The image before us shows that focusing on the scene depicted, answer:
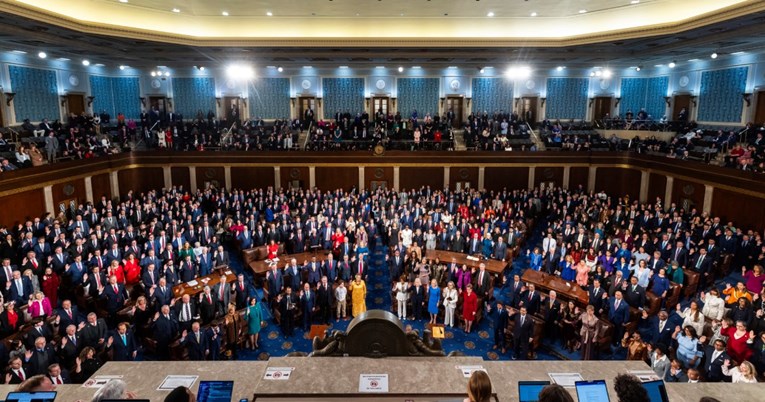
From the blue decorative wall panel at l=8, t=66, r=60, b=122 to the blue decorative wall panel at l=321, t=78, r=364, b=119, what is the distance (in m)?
14.1

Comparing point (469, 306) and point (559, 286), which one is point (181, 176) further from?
point (559, 286)

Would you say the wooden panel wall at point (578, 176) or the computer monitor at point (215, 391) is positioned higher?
the computer monitor at point (215, 391)

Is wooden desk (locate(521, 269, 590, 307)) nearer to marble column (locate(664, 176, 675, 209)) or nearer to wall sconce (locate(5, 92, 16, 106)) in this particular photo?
marble column (locate(664, 176, 675, 209))

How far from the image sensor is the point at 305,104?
2745 centimetres

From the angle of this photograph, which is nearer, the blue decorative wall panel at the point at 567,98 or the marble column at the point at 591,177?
the marble column at the point at 591,177

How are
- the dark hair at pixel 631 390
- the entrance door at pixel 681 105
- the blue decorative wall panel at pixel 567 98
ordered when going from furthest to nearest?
the blue decorative wall panel at pixel 567 98
the entrance door at pixel 681 105
the dark hair at pixel 631 390

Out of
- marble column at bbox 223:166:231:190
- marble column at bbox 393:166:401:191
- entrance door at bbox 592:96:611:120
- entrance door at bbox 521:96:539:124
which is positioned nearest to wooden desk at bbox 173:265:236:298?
marble column at bbox 223:166:231:190

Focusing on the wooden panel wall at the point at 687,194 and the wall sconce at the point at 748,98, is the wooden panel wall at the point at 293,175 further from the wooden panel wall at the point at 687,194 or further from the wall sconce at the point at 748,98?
the wall sconce at the point at 748,98

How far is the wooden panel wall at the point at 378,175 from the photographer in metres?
23.1

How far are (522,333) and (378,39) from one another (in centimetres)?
1476

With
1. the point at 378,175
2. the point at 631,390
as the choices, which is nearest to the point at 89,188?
the point at 378,175

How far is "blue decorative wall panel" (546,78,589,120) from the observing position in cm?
2734

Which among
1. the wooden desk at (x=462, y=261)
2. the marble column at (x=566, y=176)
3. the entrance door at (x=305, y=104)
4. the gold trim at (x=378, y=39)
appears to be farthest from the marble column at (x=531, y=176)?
the entrance door at (x=305, y=104)

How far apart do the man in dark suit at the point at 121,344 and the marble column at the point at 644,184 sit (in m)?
22.1
